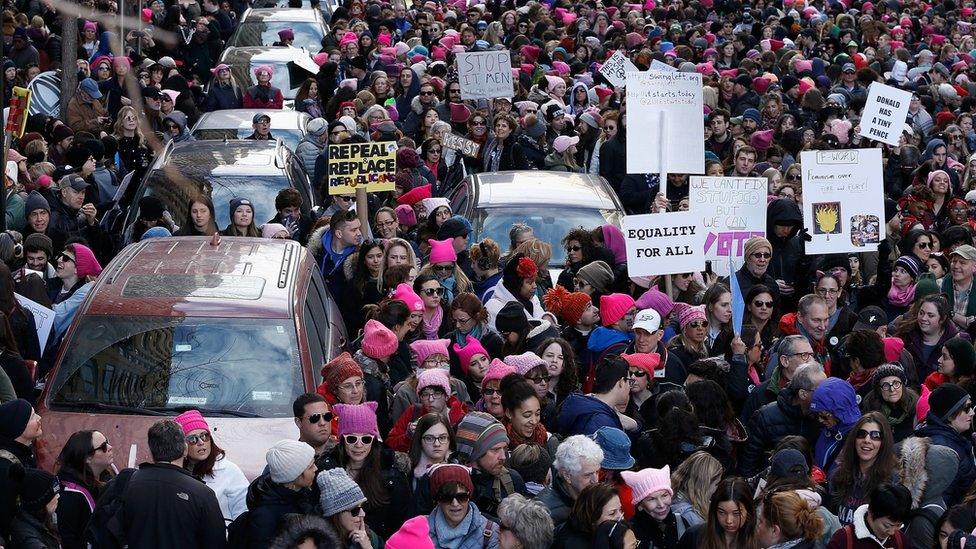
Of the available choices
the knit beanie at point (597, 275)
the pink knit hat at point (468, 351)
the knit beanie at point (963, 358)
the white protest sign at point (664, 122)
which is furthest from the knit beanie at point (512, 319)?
the white protest sign at point (664, 122)

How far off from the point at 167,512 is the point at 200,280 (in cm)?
268

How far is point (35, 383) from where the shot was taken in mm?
9344

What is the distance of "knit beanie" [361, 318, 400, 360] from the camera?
9.27 metres

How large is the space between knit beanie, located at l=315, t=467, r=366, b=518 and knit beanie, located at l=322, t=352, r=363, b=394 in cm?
151

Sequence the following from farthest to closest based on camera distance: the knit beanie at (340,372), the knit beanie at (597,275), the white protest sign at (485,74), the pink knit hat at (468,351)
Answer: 1. the white protest sign at (485,74)
2. the knit beanie at (597,275)
3. the pink knit hat at (468,351)
4. the knit beanie at (340,372)

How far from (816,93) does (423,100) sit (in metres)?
4.47

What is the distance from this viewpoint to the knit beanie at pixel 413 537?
6.80 m

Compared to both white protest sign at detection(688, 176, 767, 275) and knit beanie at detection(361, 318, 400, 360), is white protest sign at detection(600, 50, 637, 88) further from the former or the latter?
knit beanie at detection(361, 318, 400, 360)

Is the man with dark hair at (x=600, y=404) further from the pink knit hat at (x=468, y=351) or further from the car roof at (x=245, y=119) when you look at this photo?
the car roof at (x=245, y=119)

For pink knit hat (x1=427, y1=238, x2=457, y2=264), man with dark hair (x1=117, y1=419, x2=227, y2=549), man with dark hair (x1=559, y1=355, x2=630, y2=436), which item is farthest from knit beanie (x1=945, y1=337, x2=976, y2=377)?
man with dark hair (x1=117, y1=419, x2=227, y2=549)

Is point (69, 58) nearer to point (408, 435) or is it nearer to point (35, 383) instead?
point (35, 383)

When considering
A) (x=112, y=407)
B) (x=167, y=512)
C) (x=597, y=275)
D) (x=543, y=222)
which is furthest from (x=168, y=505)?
(x=543, y=222)

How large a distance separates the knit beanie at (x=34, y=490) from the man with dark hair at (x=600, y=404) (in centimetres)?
260

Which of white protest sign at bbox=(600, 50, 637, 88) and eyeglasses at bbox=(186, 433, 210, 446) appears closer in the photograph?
eyeglasses at bbox=(186, 433, 210, 446)
